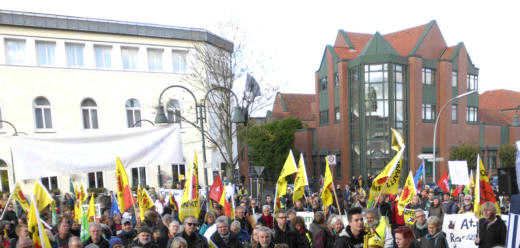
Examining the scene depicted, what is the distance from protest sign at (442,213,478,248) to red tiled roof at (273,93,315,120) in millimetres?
38265

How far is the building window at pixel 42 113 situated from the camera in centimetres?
2167

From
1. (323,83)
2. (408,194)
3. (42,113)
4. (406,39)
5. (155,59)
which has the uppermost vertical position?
(406,39)

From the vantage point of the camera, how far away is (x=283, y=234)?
524cm

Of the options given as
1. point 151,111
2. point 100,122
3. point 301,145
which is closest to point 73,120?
point 100,122

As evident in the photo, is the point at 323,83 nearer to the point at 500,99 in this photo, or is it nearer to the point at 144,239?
the point at 144,239

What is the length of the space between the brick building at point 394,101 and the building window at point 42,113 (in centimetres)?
2177

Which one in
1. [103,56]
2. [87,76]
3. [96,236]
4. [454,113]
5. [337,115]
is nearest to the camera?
[96,236]

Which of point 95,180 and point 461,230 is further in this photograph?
point 95,180

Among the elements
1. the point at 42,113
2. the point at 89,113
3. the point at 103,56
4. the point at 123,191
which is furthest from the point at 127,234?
the point at 103,56

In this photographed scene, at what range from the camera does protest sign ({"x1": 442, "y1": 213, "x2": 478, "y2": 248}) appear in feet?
22.6

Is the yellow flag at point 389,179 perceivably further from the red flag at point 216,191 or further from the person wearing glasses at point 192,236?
the red flag at point 216,191

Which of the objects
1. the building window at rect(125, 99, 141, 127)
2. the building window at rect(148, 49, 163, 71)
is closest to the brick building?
the building window at rect(148, 49, 163, 71)

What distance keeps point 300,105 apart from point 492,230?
42.6 metres

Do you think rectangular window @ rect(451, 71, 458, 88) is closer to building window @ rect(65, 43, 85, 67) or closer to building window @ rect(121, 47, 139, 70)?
building window @ rect(121, 47, 139, 70)
